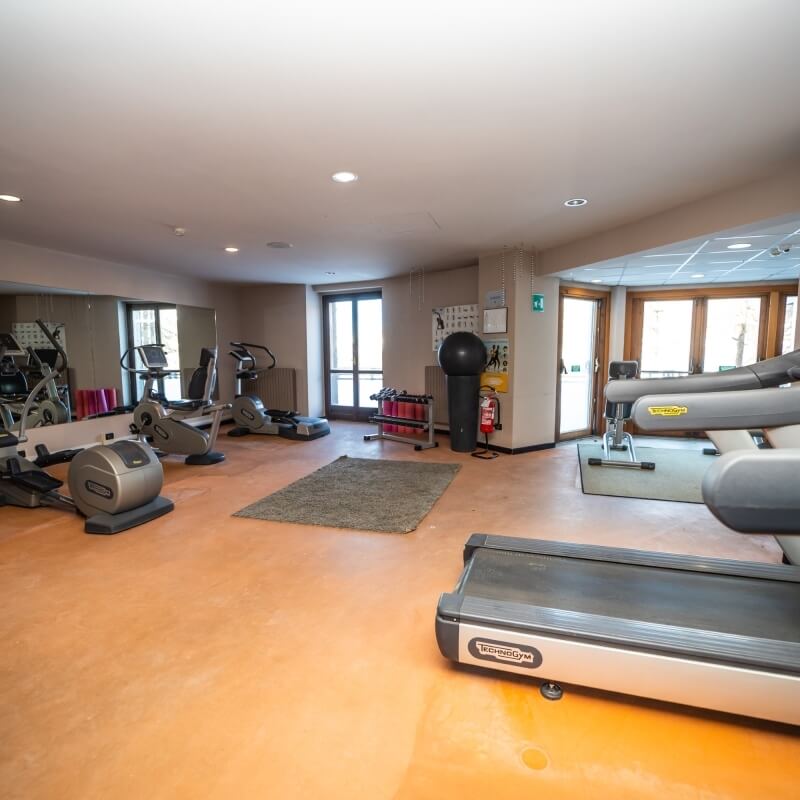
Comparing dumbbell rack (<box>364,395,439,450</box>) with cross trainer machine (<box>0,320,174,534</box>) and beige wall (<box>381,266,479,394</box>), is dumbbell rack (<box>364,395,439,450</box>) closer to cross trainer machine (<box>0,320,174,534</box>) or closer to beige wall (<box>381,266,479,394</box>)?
beige wall (<box>381,266,479,394</box>)

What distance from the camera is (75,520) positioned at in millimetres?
3494

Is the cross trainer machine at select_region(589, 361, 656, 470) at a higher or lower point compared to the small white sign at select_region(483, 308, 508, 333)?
lower

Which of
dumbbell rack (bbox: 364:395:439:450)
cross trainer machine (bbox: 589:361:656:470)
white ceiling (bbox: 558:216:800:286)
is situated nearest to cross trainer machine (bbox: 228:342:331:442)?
dumbbell rack (bbox: 364:395:439:450)

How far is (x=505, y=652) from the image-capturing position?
1687mm

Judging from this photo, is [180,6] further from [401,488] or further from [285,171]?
[401,488]

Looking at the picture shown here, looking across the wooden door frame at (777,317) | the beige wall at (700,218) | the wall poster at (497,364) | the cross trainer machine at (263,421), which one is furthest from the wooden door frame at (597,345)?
the cross trainer machine at (263,421)

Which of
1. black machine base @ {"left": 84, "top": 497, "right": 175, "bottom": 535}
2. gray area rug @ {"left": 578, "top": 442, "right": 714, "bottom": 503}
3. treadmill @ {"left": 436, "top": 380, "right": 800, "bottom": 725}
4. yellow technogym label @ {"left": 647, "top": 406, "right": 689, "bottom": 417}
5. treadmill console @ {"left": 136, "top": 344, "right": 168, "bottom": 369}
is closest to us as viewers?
treadmill @ {"left": 436, "top": 380, "right": 800, "bottom": 725}

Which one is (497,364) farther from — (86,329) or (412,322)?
(86,329)

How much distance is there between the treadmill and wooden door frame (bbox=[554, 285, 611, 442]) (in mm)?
4069

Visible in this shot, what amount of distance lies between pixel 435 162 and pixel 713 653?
9.22 feet

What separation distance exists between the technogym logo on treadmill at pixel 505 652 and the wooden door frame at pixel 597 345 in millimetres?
4749

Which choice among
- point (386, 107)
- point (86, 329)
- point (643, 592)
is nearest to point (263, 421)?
point (86, 329)

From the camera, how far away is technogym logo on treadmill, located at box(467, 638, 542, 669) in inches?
65.4

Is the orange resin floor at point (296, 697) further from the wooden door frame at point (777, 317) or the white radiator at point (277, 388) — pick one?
the white radiator at point (277, 388)
